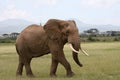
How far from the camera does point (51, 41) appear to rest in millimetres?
15805

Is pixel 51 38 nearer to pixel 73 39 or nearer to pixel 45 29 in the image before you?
pixel 45 29

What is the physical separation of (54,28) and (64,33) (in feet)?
2.34

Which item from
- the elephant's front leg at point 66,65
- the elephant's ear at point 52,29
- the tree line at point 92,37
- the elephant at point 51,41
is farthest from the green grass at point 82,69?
the tree line at point 92,37

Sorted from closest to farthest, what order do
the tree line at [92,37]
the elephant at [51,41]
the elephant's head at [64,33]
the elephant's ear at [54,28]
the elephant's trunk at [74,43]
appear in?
the elephant's trunk at [74,43], the elephant's head at [64,33], the elephant at [51,41], the elephant's ear at [54,28], the tree line at [92,37]

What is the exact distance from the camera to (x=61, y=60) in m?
15.4

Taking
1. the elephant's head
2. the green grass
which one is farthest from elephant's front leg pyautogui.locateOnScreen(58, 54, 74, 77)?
the elephant's head

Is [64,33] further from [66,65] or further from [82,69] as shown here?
[82,69]

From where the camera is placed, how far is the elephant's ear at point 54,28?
1561cm

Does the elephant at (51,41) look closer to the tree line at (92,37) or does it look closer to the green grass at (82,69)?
the green grass at (82,69)

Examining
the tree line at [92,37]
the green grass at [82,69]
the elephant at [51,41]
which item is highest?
the elephant at [51,41]

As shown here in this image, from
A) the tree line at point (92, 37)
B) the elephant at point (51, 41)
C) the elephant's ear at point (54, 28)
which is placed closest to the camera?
the elephant at point (51, 41)

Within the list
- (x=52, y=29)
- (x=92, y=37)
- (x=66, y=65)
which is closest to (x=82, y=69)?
(x=66, y=65)

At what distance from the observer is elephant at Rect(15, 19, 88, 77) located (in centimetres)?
1487

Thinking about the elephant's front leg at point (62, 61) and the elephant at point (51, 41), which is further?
the elephant's front leg at point (62, 61)
